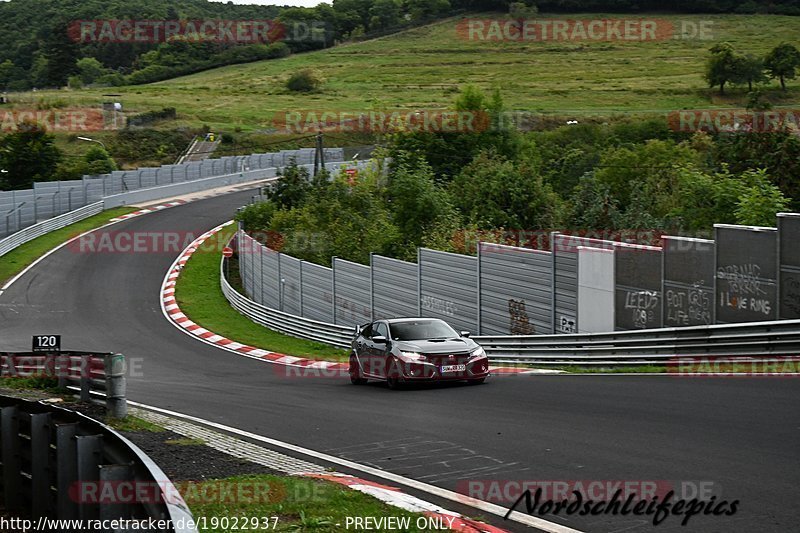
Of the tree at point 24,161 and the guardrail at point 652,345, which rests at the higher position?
the tree at point 24,161

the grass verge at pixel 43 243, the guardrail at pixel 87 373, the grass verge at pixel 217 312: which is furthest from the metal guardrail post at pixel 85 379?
the grass verge at pixel 43 243

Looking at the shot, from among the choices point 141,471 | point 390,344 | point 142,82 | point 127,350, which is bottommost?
point 127,350

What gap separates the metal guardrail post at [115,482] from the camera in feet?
22.5

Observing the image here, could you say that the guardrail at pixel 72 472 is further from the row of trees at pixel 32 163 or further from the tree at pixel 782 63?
the tree at pixel 782 63

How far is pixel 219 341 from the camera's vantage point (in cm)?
3547

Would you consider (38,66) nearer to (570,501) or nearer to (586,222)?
(586,222)

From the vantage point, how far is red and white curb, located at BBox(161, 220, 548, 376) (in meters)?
26.5

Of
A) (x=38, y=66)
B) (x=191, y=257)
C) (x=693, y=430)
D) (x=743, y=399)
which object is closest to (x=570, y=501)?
(x=693, y=430)

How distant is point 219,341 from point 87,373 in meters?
19.0

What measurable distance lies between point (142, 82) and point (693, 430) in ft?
597

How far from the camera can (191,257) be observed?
178 ft

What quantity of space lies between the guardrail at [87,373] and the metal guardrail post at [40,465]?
17.3ft

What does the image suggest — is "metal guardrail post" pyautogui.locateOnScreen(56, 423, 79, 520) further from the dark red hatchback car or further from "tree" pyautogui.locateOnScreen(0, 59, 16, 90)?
"tree" pyautogui.locateOnScreen(0, 59, 16, 90)

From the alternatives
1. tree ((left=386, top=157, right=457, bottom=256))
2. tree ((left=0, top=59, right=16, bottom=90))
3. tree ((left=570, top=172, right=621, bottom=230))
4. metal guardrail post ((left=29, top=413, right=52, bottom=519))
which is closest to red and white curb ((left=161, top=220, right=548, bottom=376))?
tree ((left=386, top=157, right=457, bottom=256))
